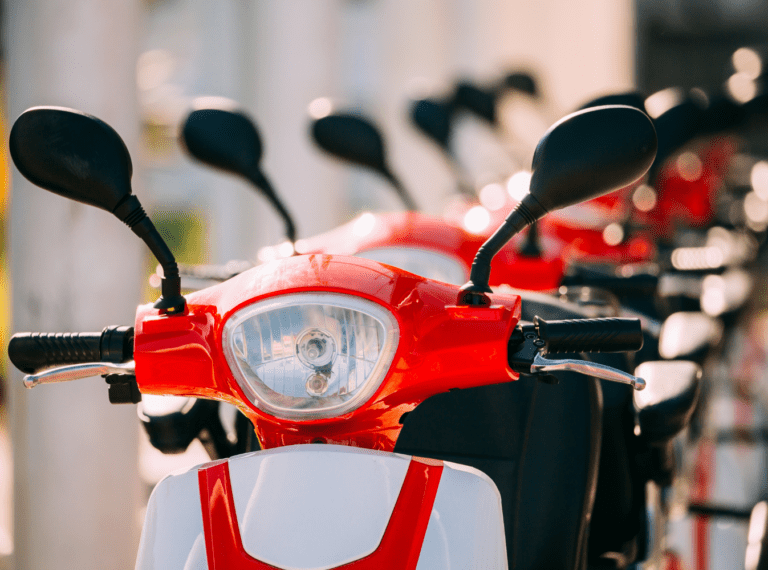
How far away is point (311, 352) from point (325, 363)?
2 cm

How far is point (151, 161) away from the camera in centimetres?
533

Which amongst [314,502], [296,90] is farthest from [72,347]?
[296,90]

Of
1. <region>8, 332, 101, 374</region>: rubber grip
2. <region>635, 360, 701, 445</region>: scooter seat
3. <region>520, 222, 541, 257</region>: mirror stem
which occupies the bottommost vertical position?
<region>635, 360, 701, 445</region>: scooter seat

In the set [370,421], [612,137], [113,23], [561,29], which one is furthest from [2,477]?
[561,29]

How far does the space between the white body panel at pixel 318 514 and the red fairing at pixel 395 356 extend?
2.0 inches

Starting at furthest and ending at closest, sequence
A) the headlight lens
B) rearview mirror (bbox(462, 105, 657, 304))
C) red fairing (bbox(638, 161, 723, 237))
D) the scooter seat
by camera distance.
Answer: red fairing (bbox(638, 161, 723, 237)), the headlight lens, the scooter seat, rearview mirror (bbox(462, 105, 657, 304))

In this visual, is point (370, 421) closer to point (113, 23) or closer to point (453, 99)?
point (113, 23)

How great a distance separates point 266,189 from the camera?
4.75 ft

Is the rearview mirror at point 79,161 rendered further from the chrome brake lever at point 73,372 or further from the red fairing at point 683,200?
the red fairing at point 683,200

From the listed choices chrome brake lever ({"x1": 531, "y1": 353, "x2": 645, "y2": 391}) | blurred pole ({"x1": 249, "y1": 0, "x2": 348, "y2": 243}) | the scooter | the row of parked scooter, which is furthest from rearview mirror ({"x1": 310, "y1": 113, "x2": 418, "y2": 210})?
blurred pole ({"x1": 249, "y1": 0, "x2": 348, "y2": 243})

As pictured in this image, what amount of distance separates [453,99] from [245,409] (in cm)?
339

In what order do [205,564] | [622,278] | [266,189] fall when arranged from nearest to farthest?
[205,564]
[266,189]
[622,278]

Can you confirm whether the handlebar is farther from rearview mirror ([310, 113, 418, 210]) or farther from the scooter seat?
rearview mirror ([310, 113, 418, 210])

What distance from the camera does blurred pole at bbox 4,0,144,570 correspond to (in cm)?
197
